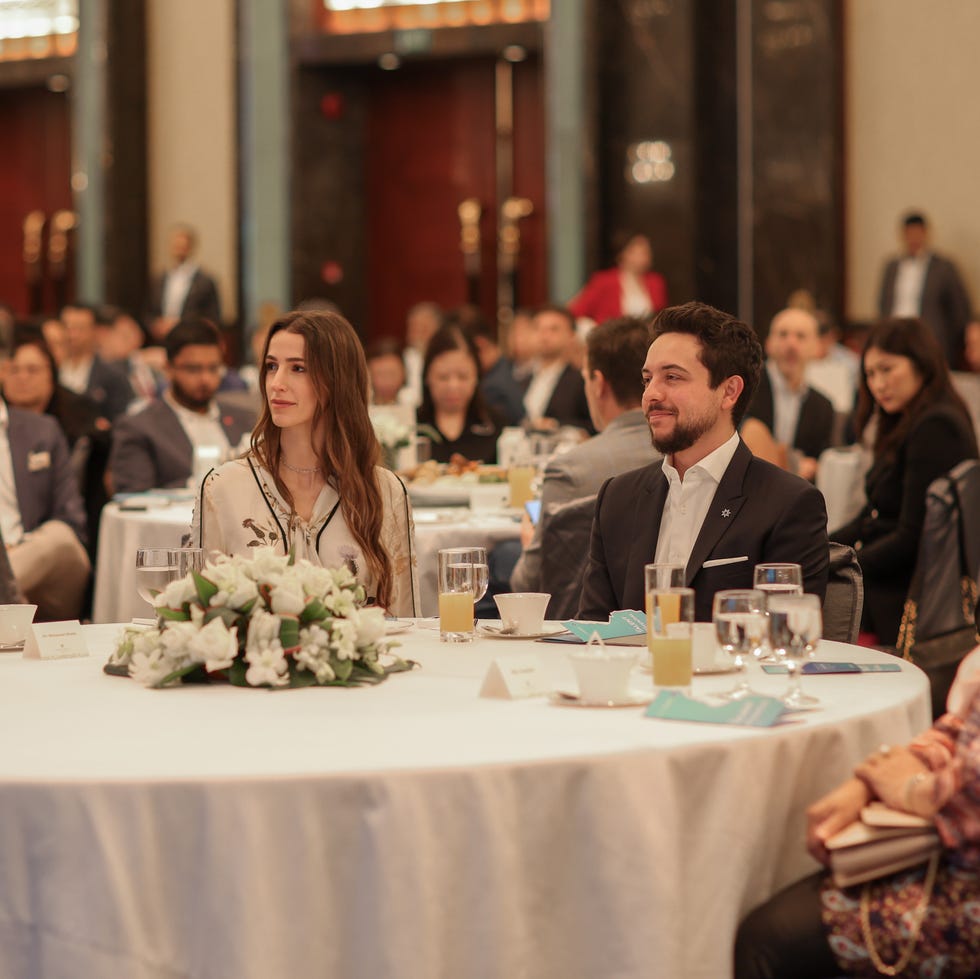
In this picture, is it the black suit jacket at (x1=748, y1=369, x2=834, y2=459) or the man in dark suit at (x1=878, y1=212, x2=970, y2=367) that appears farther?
the man in dark suit at (x1=878, y1=212, x2=970, y2=367)

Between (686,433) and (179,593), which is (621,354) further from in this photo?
(179,593)

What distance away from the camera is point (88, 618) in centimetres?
579

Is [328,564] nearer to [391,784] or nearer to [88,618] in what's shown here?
[391,784]

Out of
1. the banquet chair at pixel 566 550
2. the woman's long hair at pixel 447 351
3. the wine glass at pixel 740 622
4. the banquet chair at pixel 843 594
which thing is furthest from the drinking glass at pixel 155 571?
the woman's long hair at pixel 447 351

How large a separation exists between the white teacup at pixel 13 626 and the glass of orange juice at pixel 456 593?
0.72 meters

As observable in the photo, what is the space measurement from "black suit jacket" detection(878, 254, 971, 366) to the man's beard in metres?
7.43

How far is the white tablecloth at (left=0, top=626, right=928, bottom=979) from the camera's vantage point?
1922 millimetres

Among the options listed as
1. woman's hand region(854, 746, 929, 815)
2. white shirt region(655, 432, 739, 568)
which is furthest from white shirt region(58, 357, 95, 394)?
woman's hand region(854, 746, 929, 815)

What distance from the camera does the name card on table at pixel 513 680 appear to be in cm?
234

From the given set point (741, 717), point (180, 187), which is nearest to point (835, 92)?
point (180, 187)

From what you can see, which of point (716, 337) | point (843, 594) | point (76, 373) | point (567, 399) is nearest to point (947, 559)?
point (843, 594)

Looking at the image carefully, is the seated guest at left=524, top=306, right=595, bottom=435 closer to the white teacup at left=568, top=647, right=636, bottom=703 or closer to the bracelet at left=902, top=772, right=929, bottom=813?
the white teacup at left=568, top=647, right=636, bottom=703

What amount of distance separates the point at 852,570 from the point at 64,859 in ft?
5.58

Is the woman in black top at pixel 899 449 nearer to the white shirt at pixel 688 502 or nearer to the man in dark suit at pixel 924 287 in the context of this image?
the white shirt at pixel 688 502
